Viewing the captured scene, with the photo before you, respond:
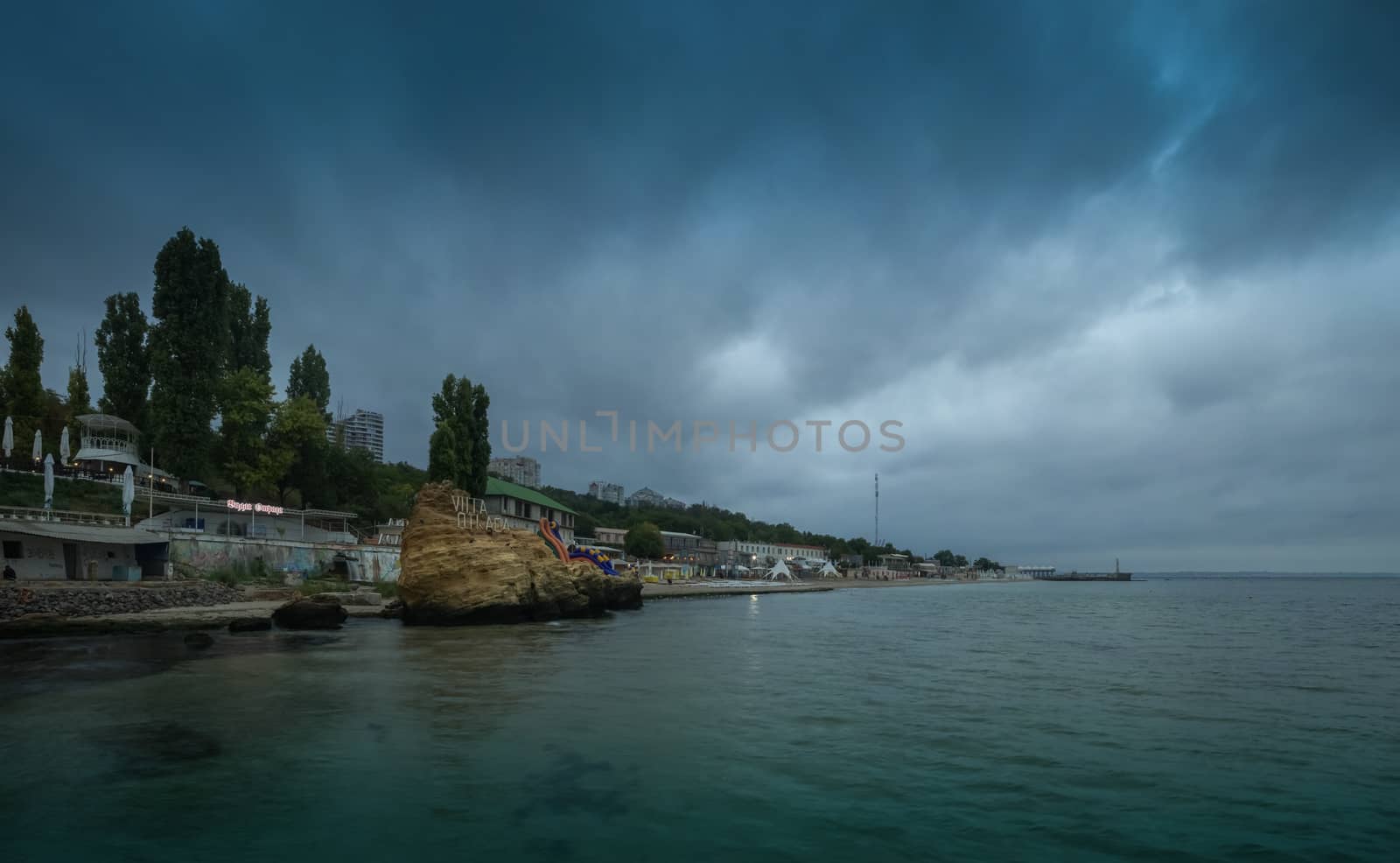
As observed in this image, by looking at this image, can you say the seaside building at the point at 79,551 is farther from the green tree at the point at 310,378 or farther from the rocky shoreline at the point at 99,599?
the green tree at the point at 310,378

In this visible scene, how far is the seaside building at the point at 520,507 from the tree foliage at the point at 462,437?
4208 mm

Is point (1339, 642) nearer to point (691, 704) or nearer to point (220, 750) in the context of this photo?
point (691, 704)

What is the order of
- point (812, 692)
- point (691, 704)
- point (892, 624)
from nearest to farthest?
point (691, 704)
point (812, 692)
point (892, 624)

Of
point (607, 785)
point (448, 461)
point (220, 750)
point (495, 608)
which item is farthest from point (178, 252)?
point (607, 785)

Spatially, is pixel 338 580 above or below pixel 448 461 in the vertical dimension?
below

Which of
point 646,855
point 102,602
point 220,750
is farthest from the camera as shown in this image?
point 102,602

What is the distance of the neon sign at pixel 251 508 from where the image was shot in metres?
47.6

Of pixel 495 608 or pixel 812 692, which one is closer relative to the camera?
pixel 812 692

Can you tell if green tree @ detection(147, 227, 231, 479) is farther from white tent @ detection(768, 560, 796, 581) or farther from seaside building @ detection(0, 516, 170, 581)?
white tent @ detection(768, 560, 796, 581)

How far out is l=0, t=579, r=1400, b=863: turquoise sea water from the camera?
8.20 metres

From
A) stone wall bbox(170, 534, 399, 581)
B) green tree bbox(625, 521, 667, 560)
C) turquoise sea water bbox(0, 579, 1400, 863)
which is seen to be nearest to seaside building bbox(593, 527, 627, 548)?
green tree bbox(625, 521, 667, 560)

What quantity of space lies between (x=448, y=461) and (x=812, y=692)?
44645mm

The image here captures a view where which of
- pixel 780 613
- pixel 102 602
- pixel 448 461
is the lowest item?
pixel 780 613

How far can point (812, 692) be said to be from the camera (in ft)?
57.6
